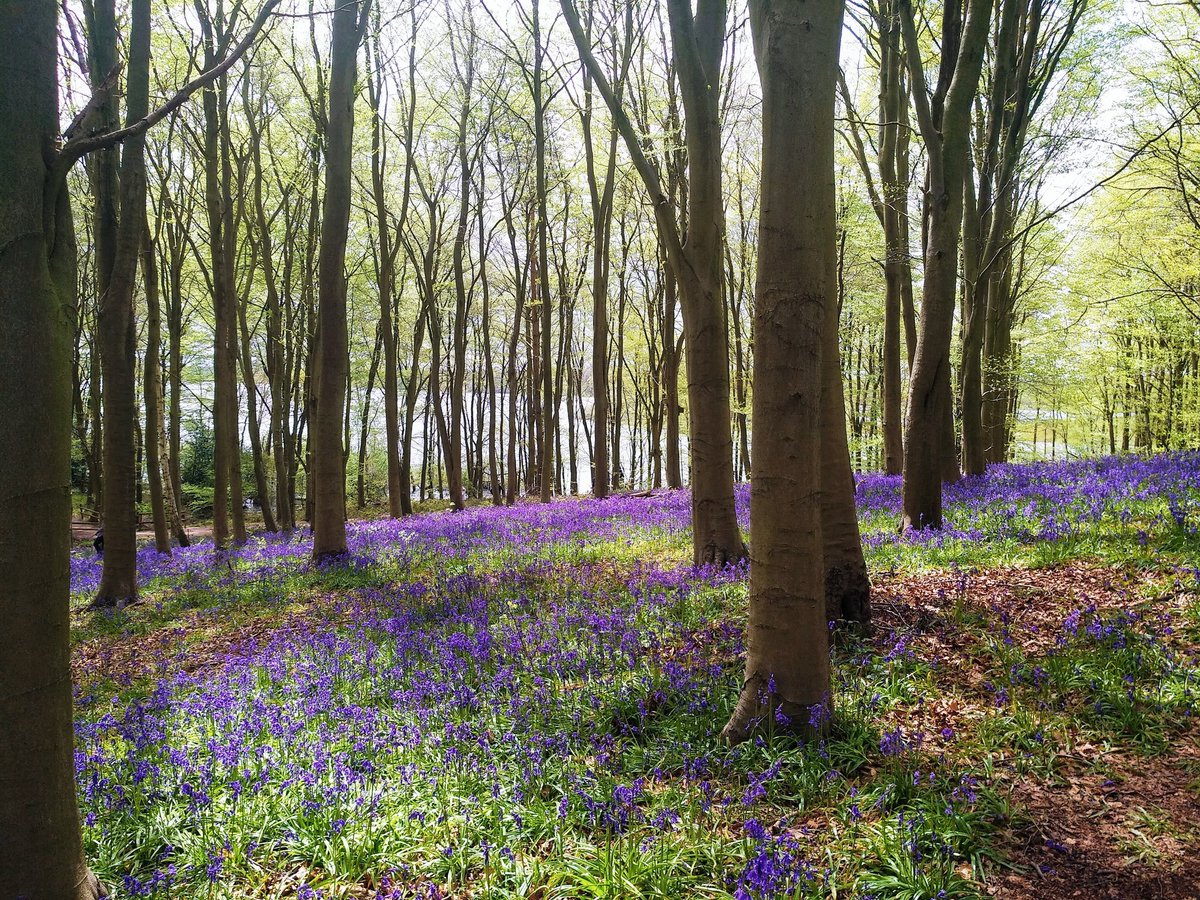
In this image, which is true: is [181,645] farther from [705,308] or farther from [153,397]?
[153,397]

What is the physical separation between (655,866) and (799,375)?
2.66 metres

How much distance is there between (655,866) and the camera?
2.78m

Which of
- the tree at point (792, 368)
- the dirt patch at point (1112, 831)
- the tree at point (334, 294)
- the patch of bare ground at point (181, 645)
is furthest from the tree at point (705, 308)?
the tree at point (334, 294)

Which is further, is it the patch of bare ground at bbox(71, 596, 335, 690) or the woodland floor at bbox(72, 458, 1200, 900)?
the patch of bare ground at bbox(71, 596, 335, 690)

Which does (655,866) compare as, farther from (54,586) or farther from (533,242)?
(533,242)

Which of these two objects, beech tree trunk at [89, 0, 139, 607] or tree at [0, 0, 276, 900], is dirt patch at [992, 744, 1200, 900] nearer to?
tree at [0, 0, 276, 900]

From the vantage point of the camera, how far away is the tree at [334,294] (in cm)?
1057

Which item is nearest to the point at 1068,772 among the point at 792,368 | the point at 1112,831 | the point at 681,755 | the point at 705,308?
the point at 1112,831

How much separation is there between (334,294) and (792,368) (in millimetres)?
9703

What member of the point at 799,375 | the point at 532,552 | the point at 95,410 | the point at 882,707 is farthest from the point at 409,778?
the point at 95,410

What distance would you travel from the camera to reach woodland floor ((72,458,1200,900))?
111 inches

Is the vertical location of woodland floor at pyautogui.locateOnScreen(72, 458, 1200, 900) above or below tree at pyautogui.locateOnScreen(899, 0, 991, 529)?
below

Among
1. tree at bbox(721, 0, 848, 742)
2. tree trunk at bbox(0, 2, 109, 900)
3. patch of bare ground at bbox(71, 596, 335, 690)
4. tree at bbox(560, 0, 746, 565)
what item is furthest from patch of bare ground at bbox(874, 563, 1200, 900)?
patch of bare ground at bbox(71, 596, 335, 690)

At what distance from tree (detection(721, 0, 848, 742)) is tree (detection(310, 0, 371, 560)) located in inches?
341
